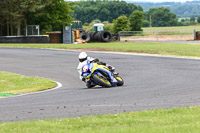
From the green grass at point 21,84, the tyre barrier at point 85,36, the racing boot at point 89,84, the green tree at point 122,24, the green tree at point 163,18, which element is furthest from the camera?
the green tree at point 163,18

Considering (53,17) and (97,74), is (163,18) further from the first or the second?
(97,74)

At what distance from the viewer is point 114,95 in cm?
1269

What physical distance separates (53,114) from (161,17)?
175m

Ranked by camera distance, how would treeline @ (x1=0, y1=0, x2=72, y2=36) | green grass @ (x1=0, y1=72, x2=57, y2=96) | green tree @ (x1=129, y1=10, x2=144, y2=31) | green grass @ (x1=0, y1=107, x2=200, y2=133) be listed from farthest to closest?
green tree @ (x1=129, y1=10, x2=144, y2=31)
treeline @ (x1=0, y1=0, x2=72, y2=36)
green grass @ (x1=0, y1=72, x2=57, y2=96)
green grass @ (x1=0, y1=107, x2=200, y2=133)

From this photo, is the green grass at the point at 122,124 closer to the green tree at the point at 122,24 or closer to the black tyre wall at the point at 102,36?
the black tyre wall at the point at 102,36

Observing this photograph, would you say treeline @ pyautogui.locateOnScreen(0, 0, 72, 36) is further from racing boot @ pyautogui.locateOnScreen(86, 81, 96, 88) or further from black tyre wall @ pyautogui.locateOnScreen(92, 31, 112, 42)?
racing boot @ pyautogui.locateOnScreen(86, 81, 96, 88)

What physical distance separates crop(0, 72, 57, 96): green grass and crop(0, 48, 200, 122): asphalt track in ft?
2.79

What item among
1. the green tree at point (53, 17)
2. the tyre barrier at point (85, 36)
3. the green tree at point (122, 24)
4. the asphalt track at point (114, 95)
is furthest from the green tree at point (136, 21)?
the asphalt track at point (114, 95)

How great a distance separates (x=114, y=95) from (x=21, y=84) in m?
6.21

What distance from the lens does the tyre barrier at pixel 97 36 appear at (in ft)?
173

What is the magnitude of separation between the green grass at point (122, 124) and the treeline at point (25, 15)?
49.6 m

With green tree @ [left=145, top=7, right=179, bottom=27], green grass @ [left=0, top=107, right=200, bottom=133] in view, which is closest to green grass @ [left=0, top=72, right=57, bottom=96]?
green grass @ [left=0, top=107, right=200, bottom=133]

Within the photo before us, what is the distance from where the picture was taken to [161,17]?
7141 inches

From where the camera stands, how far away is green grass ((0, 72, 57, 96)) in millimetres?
16055
